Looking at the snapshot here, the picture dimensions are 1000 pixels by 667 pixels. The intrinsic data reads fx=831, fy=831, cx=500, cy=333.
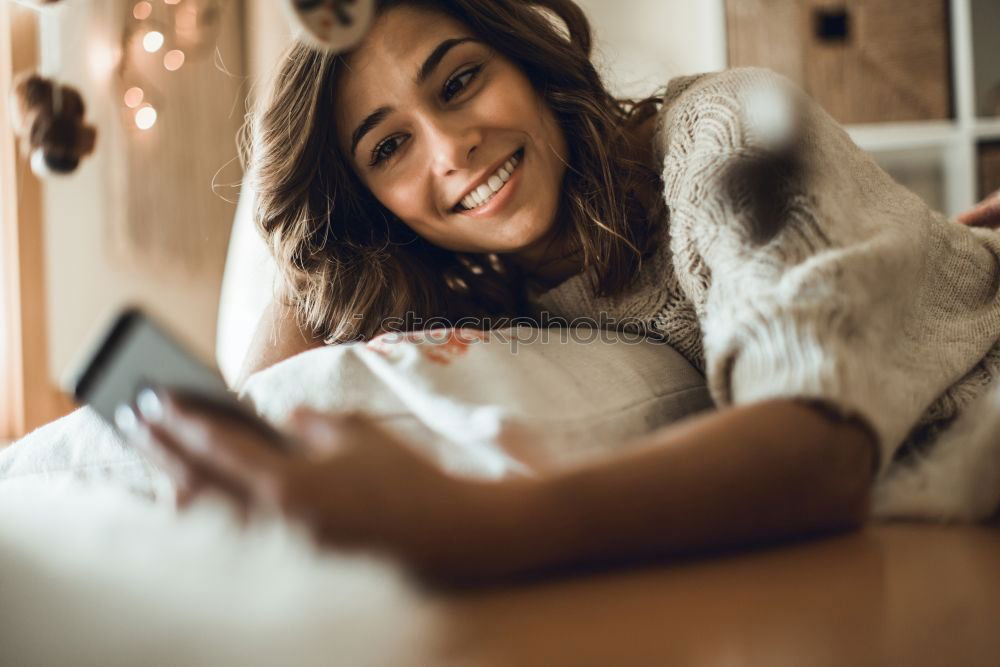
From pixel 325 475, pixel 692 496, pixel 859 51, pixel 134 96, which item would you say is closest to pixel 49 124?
pixel 134 96

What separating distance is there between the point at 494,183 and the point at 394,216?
7.4 inches

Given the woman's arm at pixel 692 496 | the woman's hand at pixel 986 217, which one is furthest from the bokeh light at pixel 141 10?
the woman's hand at pixel 986 217

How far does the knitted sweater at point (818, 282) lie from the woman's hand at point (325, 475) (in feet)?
0.57

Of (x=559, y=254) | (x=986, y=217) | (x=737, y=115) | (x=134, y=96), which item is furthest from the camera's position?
(x=986, y=217)

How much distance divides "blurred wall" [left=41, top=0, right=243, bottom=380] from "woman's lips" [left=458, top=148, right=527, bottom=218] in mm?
282

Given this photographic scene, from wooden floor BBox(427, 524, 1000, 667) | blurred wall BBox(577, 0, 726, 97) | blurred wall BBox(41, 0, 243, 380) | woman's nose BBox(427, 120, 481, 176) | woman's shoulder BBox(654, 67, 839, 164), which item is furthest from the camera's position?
blurred wall BBox(577, 0, 726, 97)

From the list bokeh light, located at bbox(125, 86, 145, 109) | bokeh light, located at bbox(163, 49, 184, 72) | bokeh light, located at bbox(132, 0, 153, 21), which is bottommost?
bokeh light, located at bbox(125, 86, 145, 109)

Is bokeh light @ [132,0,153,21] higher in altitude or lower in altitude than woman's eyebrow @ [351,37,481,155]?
higher

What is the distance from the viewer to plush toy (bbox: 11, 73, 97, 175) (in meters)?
0.33

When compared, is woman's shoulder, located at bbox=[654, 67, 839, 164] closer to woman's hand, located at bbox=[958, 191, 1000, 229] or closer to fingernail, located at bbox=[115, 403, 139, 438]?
fingernail, located at bbox=[115, 403, 139, 438]

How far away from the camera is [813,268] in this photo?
409 millimetres

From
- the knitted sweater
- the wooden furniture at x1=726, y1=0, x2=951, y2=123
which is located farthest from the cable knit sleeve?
the wooden furniture at x1=726, y1=0, x2=951, y2=123

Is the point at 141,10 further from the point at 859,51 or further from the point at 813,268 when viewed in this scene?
the point at 859,51

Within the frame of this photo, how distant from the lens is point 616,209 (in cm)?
74
